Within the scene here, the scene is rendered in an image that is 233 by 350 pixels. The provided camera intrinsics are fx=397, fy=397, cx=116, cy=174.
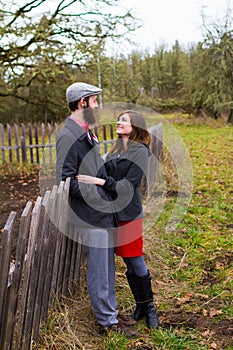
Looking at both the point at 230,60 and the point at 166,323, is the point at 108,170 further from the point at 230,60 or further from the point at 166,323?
the point at 230,60

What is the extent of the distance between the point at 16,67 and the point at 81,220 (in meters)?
10.5

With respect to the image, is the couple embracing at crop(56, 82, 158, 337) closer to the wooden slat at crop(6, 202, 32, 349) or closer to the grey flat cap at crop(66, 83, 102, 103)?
the grey flat cap at crop(66, 83, 102, 103)

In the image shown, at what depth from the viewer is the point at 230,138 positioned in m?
15.3

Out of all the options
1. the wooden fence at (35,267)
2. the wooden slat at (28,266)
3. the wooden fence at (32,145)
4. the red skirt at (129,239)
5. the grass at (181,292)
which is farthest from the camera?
the wooden fence at (32,145)

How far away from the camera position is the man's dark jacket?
2775mm

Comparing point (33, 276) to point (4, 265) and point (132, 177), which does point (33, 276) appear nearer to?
point (4, 265)

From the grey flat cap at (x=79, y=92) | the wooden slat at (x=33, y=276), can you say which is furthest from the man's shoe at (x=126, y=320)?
the grey flat cap at (x=79, y=92)

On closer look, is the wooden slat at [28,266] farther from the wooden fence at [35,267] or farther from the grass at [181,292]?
the grass at [181,292]

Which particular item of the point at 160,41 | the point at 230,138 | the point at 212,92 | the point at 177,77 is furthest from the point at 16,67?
the point at 160,41

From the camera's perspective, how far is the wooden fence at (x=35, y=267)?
87.7 inches

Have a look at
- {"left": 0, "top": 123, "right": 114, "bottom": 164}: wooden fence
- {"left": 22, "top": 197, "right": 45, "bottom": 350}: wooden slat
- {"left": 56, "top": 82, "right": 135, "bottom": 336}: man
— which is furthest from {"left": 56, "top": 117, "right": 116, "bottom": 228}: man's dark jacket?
{"left": 0, "top": 123, "right": 114, "bottom": 164}: wooden fence

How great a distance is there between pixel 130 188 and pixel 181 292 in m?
1.45

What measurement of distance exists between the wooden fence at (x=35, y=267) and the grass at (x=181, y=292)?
0.21m

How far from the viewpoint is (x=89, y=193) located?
9.27ft
